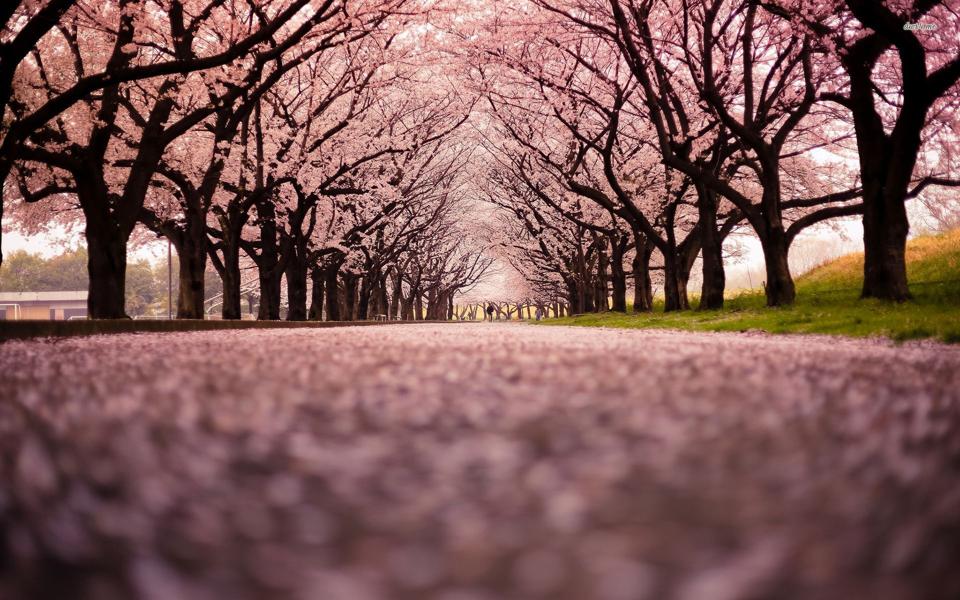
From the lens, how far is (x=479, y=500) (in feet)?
3.00

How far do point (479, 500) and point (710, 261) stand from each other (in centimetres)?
2153

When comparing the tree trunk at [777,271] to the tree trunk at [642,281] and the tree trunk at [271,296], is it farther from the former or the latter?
the tree trunk at [271,296]

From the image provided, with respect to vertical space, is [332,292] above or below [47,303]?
below

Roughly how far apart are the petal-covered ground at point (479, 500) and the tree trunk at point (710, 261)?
20.1m

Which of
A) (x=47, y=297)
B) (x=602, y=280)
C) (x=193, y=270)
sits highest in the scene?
(x=47, y=297)

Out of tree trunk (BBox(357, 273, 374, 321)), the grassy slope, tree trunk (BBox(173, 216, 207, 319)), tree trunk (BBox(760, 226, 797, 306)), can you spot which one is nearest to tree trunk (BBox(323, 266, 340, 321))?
tree trunk (BBox(357, 273, 374, 321))

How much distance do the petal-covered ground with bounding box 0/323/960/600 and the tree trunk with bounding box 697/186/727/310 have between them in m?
20.1

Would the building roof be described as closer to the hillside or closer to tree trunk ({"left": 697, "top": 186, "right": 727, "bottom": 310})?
the hillside

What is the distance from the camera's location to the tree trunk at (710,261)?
20875mm

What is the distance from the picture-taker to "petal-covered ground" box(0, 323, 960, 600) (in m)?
0.72

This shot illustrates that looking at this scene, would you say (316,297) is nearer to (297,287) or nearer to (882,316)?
(297,287)

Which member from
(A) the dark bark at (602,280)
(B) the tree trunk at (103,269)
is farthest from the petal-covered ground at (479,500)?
(A) the dark bark at (602,280)

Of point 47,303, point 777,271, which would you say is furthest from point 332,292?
point 47,303

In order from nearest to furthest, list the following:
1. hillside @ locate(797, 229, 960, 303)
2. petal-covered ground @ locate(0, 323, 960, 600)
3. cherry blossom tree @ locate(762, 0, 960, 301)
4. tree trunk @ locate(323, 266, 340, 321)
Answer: petal-covered ground @ locate(0, 323, 960, 600)
cherry blossom tree @ locate(762, 0, 960, 301)
hillside @ locate(797, 229, 960, 303)
tree trunk @ locate(323, 266, 340, 321)
